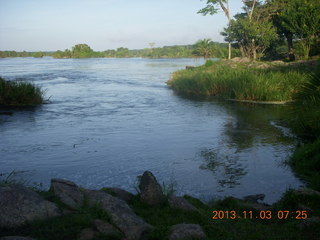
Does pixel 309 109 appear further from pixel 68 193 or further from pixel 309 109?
pixel 68 193

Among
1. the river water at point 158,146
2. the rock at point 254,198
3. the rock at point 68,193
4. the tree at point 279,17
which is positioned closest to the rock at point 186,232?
the rock at point 68,193

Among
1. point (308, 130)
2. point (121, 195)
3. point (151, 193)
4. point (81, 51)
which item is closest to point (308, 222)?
point (151, 193)

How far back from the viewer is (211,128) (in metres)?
16.0

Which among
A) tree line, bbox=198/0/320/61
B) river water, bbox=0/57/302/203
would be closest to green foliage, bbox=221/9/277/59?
tree line, bbox=198/0/320/61

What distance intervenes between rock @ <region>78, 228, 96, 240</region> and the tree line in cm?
3290

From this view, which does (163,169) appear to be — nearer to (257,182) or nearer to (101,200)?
(257,182)

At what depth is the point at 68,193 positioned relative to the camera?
5.95 m

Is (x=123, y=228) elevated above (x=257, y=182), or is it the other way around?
(x=123, y=228)

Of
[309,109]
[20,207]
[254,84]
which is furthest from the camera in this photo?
[254,84]

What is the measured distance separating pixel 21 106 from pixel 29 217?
667 inches

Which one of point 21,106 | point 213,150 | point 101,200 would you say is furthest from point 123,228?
point 21,106

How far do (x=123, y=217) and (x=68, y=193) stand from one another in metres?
1.33

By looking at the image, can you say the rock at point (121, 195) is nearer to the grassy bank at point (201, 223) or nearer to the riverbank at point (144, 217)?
the riverbank at point (144, 217)

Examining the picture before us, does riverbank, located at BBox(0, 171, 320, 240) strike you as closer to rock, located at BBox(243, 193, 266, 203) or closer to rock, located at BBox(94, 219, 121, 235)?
rock, located at BBox(94, 219, 121, 235)
